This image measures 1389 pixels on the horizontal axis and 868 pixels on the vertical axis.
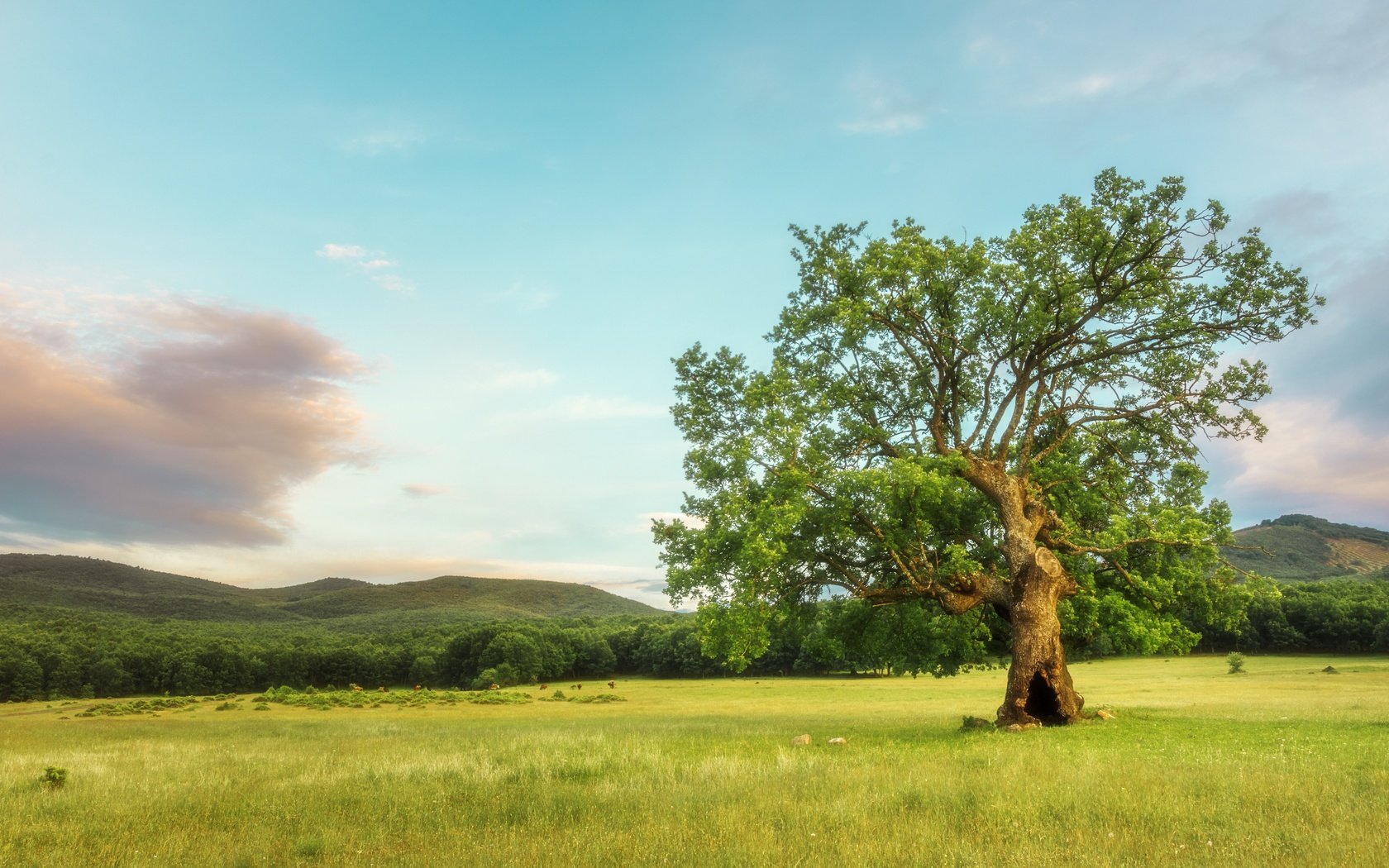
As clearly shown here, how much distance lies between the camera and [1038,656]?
23.5 m

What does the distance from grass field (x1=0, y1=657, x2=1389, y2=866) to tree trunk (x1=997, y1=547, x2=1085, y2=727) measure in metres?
1.30

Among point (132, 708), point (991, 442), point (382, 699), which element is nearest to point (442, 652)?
point (382, 699)

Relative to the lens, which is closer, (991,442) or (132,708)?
(991,442)

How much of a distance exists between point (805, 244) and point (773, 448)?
920 centimetres

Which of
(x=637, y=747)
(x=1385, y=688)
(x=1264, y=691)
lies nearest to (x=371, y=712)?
(x=637, y=747)

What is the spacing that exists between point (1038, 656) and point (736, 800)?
1569cm

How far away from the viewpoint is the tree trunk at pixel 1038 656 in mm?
23484

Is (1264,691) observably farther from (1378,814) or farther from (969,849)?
(969,849)

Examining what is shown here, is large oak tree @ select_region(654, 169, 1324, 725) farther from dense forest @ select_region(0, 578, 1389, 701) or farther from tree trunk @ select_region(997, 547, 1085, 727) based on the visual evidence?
dense forest @ select_region(0, 578, 1389, 701)

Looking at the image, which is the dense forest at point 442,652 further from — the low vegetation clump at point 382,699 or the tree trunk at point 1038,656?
the tree trunk at point 1038,656

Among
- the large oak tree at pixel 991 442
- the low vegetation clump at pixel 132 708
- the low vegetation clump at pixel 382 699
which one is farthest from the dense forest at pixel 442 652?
the large oak tree at pixel 991 442

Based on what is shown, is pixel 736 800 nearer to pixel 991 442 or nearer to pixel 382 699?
pixel 991 442

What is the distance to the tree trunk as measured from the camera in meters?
23.5

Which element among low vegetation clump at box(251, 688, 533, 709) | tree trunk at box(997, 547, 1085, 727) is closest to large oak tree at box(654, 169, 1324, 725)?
tree trunk at box(997, 547, 1085, 727)
